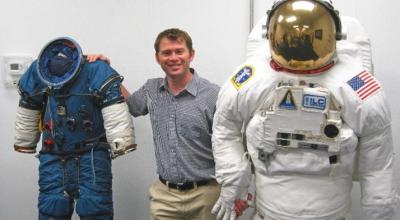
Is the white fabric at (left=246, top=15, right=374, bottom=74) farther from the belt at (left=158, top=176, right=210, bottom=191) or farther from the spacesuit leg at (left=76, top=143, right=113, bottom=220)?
the spacesuit leg at (left=76, top=143, right=113, bottom=220)

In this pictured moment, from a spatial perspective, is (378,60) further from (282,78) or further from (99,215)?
(99,215)

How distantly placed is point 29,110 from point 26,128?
94mm

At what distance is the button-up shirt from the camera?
1.82 metres

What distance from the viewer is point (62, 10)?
2.26 meters

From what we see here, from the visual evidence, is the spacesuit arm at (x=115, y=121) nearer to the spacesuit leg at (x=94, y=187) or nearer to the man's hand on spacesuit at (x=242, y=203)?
the spacesuit leg at (x=94, y=187)

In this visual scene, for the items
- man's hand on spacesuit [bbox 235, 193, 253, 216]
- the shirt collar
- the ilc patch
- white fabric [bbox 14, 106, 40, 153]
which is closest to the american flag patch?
the ilc patch

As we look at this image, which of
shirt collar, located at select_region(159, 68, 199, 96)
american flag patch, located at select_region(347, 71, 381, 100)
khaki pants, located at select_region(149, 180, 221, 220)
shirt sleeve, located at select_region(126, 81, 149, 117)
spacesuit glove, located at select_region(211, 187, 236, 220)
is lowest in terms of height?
khaki pants, located at select_region(149, 180, 221, 220)

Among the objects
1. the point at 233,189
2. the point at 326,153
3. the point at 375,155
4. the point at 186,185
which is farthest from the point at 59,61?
the point at 375,155

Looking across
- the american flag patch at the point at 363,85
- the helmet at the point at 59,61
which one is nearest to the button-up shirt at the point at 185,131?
the helmet at the point at 59,61

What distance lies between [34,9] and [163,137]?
42.9 inches

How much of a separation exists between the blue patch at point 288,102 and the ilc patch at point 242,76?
162 mm

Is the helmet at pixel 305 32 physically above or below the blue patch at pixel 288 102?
above

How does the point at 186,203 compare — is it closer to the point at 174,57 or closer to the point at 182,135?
the point at 182,135

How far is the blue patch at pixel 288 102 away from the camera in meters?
1.40
